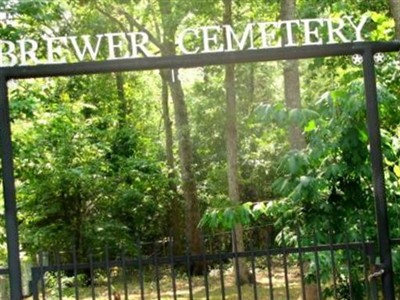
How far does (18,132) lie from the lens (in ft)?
33.0

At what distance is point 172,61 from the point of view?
14.0 feet

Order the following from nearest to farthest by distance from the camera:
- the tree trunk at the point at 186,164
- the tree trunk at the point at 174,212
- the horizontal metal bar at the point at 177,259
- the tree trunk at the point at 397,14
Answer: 1. the horizontal metal bar at the point at 177,259
2. the tree trunk at the point at 397,14
3. the tree trunk at the point at 186,164
4. the tree trunk at the point at 174,212

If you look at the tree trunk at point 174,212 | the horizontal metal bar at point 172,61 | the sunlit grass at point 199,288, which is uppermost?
the horizontal metal bar at point 172,61

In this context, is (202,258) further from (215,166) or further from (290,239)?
(215,166)

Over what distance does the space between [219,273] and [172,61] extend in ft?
21.9

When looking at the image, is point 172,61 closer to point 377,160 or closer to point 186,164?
point 377,160

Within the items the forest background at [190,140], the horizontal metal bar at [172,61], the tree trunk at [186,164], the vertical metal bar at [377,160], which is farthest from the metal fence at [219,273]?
the horizontal metal bar at [172,61]

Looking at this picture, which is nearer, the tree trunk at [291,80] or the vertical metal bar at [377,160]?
the vertical metal bar at [377,160]

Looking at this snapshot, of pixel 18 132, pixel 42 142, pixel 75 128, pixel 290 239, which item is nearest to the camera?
pixel 290 239

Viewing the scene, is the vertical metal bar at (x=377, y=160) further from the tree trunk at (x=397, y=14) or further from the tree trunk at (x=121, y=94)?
the tree trunk at (x=121, y=94)

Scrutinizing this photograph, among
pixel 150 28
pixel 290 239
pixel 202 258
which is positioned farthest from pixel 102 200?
pixel 202 258

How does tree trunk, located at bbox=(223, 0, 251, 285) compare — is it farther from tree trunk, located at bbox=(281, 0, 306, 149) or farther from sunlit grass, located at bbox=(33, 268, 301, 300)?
tree trunk, located at bbox=(281, 0, 306, 149)

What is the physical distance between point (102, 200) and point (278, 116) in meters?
13.5

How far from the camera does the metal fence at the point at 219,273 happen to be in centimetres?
426
